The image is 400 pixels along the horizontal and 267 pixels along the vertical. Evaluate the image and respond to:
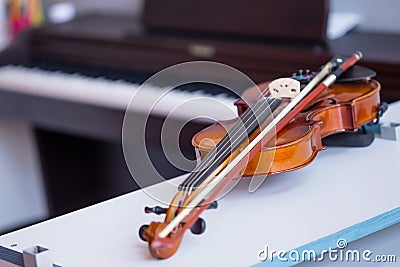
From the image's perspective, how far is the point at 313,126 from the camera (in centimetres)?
146

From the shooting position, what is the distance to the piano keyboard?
2.41 metres

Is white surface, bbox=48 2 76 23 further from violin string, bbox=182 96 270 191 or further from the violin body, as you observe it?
violin string, bbox=182 96 270 191

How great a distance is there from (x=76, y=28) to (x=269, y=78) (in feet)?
2.97

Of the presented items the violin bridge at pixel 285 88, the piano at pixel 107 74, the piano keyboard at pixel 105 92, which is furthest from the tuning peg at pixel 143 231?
the piano at pixel 107 74

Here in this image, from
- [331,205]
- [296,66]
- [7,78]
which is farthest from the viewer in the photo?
[7,78]

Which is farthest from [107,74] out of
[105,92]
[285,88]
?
[285,88]

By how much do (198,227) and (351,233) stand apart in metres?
0.21

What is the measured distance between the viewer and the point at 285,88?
149 cm

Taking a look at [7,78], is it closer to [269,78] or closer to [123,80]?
[123,80]

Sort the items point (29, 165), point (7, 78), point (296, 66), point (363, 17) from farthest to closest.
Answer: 1. point (29, 165)
2. point (7, 78)
3. point (363, 17)
4. point (296, 66)

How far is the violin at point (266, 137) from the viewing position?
1231 mm

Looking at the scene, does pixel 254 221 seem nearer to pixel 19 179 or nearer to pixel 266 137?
pixel 266 137

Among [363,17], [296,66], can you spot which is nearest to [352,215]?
[296,66]

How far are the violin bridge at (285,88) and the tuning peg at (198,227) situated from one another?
30cm
